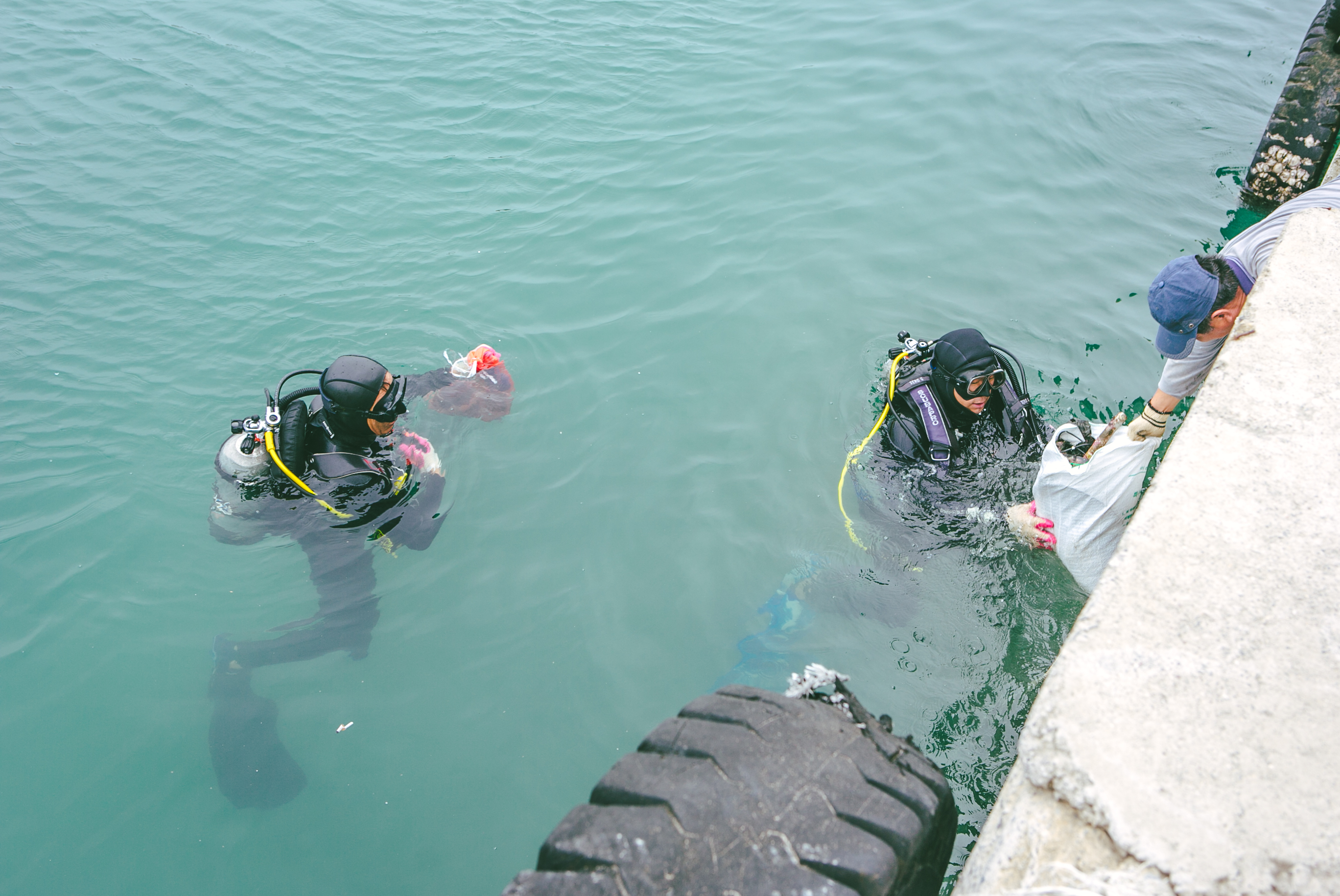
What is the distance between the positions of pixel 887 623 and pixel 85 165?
27.0ft

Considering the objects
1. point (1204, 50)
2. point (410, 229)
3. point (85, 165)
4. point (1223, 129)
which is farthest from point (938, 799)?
point (1204, 50)

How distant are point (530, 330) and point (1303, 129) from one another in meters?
6.54

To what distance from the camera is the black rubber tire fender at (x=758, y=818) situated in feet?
5.53

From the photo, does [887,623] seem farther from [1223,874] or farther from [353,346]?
[353,346]

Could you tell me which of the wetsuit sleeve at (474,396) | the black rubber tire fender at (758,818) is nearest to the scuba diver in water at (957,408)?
the black rubber tire fender at (758,818)

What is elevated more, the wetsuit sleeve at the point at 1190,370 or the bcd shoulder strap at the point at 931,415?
the wetsuit sleeve at the point at 1190,370

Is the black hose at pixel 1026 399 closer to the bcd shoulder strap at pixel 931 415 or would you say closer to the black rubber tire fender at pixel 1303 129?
the bcd shoulder strap at pixel 931 415

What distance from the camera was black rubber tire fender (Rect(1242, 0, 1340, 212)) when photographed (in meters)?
6.16

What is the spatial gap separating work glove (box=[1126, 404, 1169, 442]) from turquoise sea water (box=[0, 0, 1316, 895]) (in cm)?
92

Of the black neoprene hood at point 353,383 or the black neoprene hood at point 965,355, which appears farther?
the black neoprene hood at point 353,383

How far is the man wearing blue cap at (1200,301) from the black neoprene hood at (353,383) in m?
3.69

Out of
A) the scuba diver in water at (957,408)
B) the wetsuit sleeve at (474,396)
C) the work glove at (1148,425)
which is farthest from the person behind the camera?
the wetsuit sleeve at (474,396)

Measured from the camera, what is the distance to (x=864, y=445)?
165 inches

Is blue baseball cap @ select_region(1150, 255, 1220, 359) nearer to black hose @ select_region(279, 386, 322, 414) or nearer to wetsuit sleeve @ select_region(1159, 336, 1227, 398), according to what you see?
wetsuit sleeve @ select_region(1159, 336, 1227, 398)
